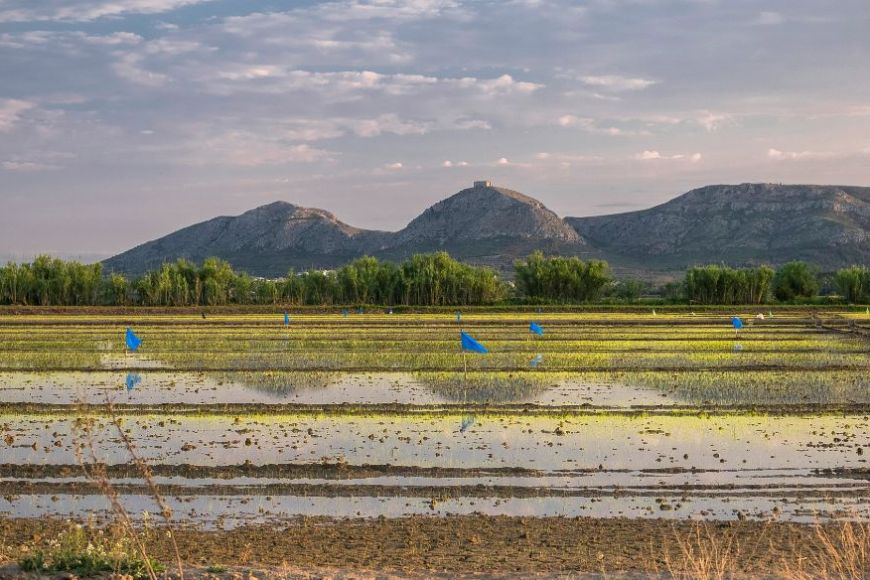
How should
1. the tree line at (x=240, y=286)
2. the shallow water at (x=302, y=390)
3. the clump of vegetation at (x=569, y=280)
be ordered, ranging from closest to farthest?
the shallow water at (x=302, y=390) → the tree line at (x=240, y=286) → the clump of vegetation at (x=569, y=280)

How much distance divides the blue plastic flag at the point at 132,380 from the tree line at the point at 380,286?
48.9m

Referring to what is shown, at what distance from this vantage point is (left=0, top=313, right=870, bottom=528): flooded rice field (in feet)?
44.3

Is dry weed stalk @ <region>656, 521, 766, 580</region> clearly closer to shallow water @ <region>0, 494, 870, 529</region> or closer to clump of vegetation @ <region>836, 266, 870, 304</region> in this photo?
shallow water @ <region>0, 494, 870, 529</region>

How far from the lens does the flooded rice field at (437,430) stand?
13500mm

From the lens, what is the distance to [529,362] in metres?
31.6

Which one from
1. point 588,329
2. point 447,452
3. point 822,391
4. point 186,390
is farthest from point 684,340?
point 447,452

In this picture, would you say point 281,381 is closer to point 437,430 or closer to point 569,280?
point 437,430

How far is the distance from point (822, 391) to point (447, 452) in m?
13.0

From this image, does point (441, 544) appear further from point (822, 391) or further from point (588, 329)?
point (588, 329)

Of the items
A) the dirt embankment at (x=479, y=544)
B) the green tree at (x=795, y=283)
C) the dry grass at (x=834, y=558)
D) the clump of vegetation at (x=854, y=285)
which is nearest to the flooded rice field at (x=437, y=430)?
the dirt embankment at (x=479, y=544)

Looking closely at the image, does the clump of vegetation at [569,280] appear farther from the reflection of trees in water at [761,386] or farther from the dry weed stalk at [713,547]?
the dry weed stalk at [713,547]

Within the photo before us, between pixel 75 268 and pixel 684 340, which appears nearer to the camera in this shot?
pixel 684 340

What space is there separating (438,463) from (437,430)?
3111 millimetres

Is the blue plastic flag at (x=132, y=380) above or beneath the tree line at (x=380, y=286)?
beneath
